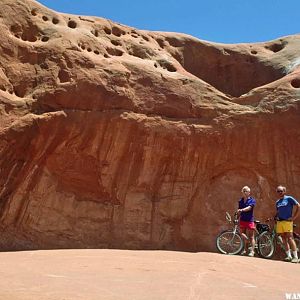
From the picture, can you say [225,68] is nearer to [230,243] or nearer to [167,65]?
[167,65]

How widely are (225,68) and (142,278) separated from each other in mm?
14078

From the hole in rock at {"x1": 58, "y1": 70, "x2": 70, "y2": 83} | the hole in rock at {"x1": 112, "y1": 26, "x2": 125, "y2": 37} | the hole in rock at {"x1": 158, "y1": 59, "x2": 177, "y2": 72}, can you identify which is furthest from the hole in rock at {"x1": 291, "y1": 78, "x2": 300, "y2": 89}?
the hole in rock at {"x1": 58, "y1": 70, "x2": 70, "y2": 83}

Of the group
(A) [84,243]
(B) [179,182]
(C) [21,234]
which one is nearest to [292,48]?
(B) [179,182]

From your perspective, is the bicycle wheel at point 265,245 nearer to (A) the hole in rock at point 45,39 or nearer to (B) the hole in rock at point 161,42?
(A) the hole in rock at point 45,39

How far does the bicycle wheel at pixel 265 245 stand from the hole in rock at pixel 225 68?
8652 mm

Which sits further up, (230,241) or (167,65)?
(167,65)

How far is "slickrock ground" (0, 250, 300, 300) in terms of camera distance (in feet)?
18.2

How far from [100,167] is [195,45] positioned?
8.16 m

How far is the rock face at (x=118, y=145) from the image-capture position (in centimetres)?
1268

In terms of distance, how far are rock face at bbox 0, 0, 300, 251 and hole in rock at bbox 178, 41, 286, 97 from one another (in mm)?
3875

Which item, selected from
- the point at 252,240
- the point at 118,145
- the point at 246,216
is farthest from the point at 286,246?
the point at 118,145

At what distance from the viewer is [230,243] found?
11055 millimetres

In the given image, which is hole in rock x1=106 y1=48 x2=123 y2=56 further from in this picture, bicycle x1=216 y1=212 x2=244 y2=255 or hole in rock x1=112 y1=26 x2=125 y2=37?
bicycle x1=216 y1=212 x2=244 y2=255

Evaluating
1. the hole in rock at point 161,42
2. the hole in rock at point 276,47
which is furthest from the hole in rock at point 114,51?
the hole in rock at point 276,47
